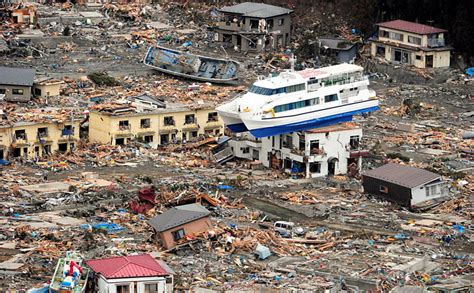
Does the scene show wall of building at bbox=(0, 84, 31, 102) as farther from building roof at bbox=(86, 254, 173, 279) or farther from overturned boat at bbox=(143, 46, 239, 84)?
building roof at bbox=(86, 254, 173, 279)

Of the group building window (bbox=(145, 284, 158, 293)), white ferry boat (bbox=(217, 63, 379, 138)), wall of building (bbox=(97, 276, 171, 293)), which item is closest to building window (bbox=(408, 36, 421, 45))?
white ferry boat (bbox=(217, 63, 379, 138))

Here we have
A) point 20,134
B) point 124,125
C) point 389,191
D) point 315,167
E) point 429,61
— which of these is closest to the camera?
point 389,191

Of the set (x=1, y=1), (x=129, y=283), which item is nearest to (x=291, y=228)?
(x=129, y=283)

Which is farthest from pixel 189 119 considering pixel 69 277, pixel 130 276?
pixel 130 276

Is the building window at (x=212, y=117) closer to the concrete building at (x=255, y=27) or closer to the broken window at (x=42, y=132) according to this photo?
the broken window at (x=42, y=132)

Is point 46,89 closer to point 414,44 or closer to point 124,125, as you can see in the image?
point 124,125

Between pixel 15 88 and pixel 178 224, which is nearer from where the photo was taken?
pixel 178 224

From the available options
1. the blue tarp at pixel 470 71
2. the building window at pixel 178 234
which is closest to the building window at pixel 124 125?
the building window at pixel 178 234
